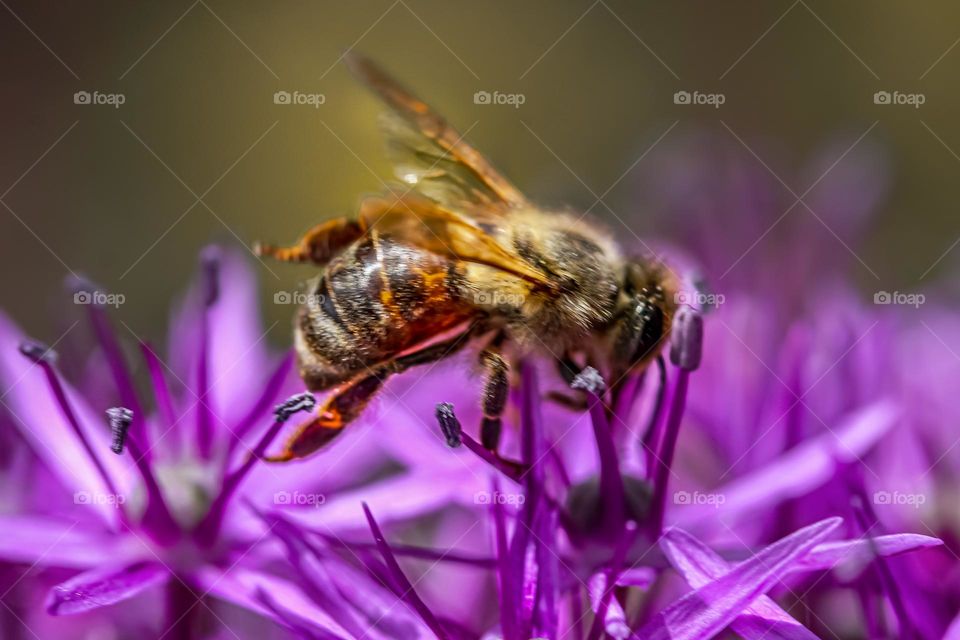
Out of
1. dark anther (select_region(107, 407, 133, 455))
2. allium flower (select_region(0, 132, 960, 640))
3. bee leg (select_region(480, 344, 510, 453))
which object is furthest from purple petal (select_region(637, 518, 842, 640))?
dark anther (select_region(107, 407, 133, 455))

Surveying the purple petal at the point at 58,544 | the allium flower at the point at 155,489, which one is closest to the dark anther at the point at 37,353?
the allium flower at the point at 155,489

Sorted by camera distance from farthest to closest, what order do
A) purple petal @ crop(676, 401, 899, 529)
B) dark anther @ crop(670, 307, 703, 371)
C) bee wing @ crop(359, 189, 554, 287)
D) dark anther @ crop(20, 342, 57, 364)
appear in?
purple petal @ crop(676, 401, 899, 529)
dark anther @ crop(20, 342, 57, 364)
dark anther @ crop(670, 307, 703, 371)
bee wing @ crop(359, 189, 554, 287)

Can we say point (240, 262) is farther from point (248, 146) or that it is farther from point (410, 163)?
point (248, 146)

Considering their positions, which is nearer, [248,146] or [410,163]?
[410,163]

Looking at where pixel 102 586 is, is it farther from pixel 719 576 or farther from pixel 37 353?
pixel 719 576

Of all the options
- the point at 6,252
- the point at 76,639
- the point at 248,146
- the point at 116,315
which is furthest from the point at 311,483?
the point at 6,252

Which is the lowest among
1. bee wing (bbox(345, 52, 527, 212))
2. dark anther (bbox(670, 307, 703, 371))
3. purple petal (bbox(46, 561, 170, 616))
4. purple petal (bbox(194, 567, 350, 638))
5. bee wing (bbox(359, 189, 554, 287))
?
purple petal (bbox(46, 561, 170, 616))

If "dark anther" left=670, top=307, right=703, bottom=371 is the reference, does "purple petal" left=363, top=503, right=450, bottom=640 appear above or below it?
below

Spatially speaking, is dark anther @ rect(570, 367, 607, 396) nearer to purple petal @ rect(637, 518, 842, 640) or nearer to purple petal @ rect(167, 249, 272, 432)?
purple petal @ rect(637, 518, 842, 640)
